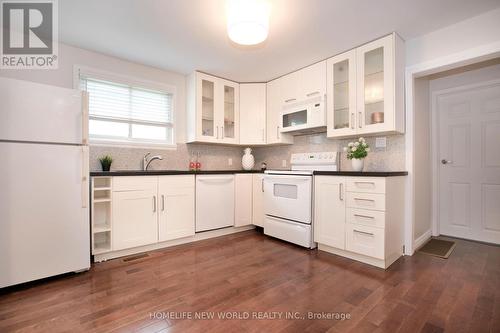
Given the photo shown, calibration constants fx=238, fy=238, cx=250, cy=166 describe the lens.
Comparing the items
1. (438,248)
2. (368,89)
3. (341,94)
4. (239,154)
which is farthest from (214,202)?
(438,248)

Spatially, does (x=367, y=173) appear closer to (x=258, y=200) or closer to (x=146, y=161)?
(x=258, y=200)

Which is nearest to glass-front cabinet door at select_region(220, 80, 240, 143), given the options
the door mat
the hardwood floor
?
the hardwood floor

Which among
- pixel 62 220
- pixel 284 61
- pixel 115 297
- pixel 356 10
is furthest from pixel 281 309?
pixel 284 61

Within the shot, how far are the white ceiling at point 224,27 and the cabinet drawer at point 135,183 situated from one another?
1.49 m

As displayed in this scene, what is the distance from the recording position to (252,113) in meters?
3.82

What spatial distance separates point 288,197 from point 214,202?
99cm

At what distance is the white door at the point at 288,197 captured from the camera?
9.20ft

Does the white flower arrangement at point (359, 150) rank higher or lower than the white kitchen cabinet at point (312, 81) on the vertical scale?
lower

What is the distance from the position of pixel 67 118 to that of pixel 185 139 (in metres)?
1.65

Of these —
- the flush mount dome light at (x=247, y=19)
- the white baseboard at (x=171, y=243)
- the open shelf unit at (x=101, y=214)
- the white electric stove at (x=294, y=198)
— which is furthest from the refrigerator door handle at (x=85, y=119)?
the white electric stove at (x=294, y=198)

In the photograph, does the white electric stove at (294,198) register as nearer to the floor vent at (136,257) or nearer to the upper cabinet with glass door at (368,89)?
the upper cabinet with glass door at (368,89)

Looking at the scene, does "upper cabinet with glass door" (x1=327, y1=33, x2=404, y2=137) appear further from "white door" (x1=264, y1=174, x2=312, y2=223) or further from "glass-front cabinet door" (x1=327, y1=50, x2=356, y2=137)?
"white door" (x1=264, y1=174, x2=312, y2=223)

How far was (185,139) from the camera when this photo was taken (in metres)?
3.57

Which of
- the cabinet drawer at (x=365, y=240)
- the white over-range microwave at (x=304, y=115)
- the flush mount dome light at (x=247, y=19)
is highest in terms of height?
the flush mount dome light at (x=247, y=19)
